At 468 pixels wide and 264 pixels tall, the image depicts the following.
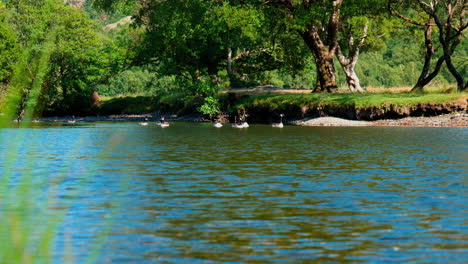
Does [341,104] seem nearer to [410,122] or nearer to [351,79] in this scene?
[410,122]

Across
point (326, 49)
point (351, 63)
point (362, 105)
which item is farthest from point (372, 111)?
point (351, 63)

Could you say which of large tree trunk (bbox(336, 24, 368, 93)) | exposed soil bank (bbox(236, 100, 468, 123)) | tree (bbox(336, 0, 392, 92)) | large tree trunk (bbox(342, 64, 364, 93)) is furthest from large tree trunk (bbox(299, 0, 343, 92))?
large tree trunk (bbox(342, 64, 364, 93))

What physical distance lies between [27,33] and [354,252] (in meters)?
88.0

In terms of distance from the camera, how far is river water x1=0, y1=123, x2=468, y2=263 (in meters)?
10.7

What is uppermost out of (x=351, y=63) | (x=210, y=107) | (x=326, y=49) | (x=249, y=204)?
(x=326, y=49)

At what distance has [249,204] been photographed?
15.5 meters

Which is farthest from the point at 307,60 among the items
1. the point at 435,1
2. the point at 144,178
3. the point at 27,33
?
the point at 144,178

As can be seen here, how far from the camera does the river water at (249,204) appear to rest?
1073 centimetres

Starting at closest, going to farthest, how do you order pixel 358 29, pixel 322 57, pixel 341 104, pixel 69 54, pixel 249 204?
1. pixel 249 204
2. pixel 341 104
3. pixel 322 57
4. pixel 358 29
5. pixel 69 54

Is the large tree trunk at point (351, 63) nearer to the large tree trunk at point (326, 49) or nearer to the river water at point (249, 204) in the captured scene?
the large tree trunk at point (326, 49)

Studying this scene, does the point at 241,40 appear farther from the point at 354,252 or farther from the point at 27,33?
the point at 354,252

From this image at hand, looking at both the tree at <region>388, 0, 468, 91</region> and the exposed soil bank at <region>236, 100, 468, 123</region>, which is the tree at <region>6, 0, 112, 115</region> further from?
the tree at <region>388, 0, 468, 91</region>

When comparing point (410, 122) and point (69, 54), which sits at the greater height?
point (69, 54)

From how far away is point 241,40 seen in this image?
232 ft
